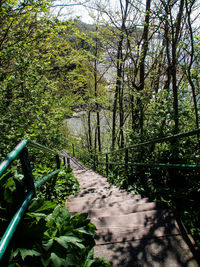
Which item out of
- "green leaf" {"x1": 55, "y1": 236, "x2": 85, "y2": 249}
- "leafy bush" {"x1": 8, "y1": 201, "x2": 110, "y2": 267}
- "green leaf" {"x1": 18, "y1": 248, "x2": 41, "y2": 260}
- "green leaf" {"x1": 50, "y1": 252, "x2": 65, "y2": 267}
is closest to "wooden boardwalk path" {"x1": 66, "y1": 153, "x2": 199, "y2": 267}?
"leafy bush" {"x1": 8, "y1": 201, "x2": 110, "y2": 267}

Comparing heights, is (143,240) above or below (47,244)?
below

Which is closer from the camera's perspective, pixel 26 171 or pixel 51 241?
pixel 51 241

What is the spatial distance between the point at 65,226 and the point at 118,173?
4.16 m

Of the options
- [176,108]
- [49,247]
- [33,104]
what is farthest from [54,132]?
[49,247]

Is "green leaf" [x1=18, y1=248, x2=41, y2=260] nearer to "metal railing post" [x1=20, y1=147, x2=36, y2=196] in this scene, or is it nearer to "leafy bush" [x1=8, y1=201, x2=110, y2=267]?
"leafy bush" [x1=8, y1=201, x2=110, y2=267]

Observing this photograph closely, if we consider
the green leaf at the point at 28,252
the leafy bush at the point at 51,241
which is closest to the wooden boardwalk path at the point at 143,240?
the leafy bush at the point at 51,241

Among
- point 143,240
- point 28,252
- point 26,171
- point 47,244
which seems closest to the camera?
point 28,252

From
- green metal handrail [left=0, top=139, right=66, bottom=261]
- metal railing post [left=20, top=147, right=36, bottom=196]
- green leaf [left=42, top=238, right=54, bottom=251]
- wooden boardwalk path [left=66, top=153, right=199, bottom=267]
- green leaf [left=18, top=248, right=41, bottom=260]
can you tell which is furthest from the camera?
wooden boardwalk path [left=66, top=153, right=199, bottom=267]

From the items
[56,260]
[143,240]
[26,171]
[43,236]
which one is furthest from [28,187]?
[143,240]

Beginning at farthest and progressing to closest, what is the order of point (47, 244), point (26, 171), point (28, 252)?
point (26, 171) < point (47, 244) < point (28, 252)

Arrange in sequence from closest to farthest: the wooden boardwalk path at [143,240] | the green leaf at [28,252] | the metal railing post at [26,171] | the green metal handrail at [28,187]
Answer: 1. the green metal handrail at [28,187]
2. the green leaf at [28,252]
3. the metal railing post at [26,171]
4. the wooden boardwalk path at [143,240]

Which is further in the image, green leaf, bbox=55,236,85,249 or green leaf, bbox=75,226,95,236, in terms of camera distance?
green leaf, bbox=75,226,95,236

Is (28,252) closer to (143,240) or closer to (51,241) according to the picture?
(51,241)

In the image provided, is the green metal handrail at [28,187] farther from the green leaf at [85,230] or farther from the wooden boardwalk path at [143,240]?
the wooden boardwalk path at [143,240]
